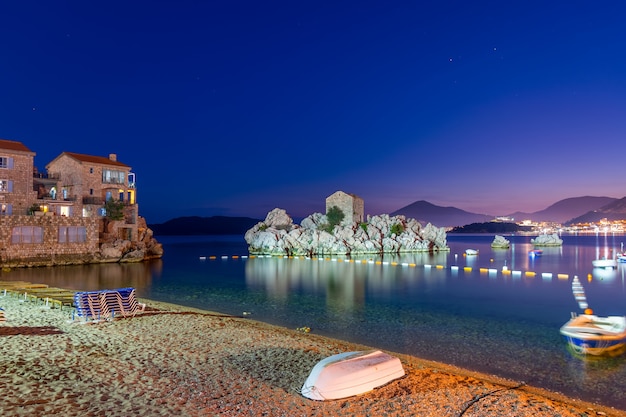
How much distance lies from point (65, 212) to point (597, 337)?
5154 centimetres

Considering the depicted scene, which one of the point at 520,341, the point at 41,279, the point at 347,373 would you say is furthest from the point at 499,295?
the point at 41,279

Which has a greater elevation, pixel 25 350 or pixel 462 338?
pixel 25 350

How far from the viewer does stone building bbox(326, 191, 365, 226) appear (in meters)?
81.6

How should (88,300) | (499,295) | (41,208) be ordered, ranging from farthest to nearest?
(41,208) → (499,295) → (88,300)

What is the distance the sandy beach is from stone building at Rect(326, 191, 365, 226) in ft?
223

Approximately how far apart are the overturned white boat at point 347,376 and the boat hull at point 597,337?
8330 millimetres

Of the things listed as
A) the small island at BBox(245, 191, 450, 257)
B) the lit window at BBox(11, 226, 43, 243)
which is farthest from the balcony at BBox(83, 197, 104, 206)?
the small island at BBox(245, 191, 450, 257)

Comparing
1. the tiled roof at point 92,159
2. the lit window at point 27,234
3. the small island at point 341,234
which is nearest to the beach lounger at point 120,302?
the lit window at point 27,234

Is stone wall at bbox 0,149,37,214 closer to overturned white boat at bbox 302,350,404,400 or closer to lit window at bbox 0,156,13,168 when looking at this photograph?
lit window at bbox 0,156,13,168

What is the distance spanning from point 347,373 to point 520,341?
1072cm

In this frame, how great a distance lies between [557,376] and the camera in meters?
12.0

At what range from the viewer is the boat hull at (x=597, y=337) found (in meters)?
13.7

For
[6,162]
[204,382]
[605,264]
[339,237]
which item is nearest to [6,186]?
[6,162]

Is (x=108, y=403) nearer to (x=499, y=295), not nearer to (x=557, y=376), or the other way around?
(x=557, y=376)
